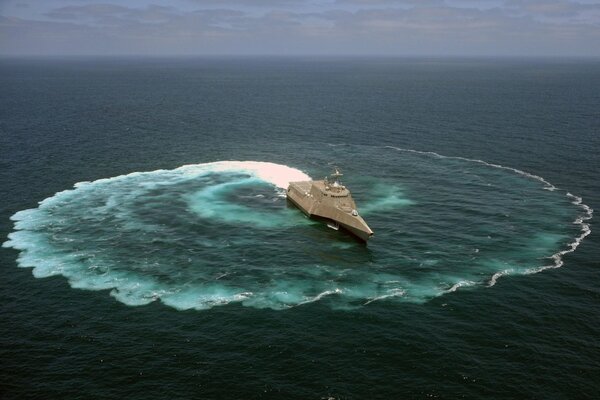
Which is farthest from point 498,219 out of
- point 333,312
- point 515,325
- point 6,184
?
point 6,184

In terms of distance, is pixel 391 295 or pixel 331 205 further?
pixel 331 205

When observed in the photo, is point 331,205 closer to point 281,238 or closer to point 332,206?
point 332,206

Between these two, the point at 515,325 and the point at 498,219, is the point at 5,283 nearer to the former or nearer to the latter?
the point at 515,325

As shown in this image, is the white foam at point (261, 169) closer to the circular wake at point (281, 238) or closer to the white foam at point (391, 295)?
the circular wake at point (281, 238)

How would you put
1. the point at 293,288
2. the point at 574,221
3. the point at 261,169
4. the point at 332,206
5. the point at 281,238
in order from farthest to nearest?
the point at 261,169 < the point at 332,206 < the point at 574,221 < the point at 281,238 < the point at 293,288

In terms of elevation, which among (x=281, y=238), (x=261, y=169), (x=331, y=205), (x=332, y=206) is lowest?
(x=281, y=238)

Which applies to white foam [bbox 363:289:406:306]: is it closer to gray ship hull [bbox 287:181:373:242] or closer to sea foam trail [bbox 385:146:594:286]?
sea foam trail [bbox 385:146:594:286]

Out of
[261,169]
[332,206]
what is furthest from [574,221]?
[261,169]

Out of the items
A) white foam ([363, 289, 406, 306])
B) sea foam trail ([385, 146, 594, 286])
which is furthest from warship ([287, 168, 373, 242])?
sea foam trail ([385, 146, 594, 286])
